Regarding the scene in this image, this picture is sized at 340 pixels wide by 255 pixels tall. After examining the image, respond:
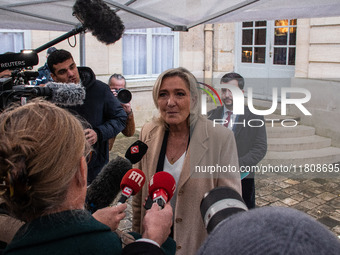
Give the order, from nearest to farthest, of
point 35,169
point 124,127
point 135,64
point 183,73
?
1. point 35,169
2. point 183,73
3. point 124,127
4. point 135,64

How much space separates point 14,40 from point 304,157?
6847 millimetres

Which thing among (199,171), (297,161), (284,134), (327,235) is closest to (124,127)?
(199,171)

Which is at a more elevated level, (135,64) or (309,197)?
(135,64)

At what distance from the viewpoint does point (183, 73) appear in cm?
251

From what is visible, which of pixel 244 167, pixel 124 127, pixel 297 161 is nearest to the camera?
pixel 244 167

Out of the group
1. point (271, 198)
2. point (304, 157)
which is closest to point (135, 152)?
point (271, 198)

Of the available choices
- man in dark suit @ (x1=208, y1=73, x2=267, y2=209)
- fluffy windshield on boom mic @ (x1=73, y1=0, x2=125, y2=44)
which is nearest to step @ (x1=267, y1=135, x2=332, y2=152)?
man in dark suit @ (x1=208, y1=73, x2=267, y2=209)

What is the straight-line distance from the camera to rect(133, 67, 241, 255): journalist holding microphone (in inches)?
89.7

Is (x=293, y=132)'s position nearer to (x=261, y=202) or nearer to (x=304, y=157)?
(x=304, y=157)

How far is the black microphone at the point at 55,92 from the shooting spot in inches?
80.1

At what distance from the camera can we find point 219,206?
1.02 meters

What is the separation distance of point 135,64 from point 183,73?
8138mm

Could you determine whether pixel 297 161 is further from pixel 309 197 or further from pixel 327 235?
pixel 327 235

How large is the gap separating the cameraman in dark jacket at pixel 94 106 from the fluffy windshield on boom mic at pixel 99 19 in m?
0.39
